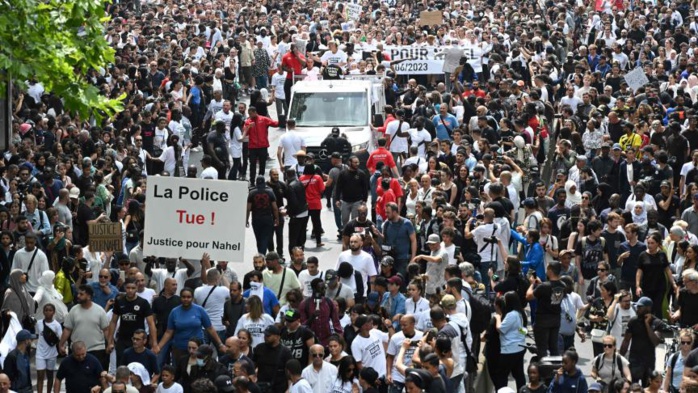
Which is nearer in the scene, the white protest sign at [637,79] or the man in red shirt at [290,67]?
the white protest sign at [637,79]

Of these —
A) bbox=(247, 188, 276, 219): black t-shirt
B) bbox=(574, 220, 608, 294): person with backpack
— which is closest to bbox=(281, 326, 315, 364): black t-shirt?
bbox=(574, 220, 608, 294): person with backpack

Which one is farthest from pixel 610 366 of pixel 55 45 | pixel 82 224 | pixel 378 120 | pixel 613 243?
pixel 378 120

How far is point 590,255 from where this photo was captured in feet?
67.7

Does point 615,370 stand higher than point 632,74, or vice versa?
point 632,74

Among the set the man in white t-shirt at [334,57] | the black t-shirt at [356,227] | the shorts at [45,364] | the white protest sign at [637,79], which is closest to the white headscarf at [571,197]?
the black t-shirt at [356,227]

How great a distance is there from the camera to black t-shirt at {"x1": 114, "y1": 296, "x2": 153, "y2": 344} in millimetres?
18000

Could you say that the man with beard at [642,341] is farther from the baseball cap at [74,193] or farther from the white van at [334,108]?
the white van at [334,108]

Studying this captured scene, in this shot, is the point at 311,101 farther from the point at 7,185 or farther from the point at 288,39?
the point at 288,39

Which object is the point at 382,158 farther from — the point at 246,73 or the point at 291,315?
the point at 246,73

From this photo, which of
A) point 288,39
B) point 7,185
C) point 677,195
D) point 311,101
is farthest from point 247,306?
point 288,39

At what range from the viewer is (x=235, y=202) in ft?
61.3

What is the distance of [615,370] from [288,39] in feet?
75.3

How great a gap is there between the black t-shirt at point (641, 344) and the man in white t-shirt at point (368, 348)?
9.29ft

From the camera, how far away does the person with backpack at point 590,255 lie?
20.6 m
